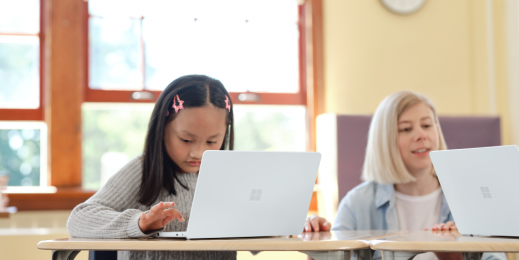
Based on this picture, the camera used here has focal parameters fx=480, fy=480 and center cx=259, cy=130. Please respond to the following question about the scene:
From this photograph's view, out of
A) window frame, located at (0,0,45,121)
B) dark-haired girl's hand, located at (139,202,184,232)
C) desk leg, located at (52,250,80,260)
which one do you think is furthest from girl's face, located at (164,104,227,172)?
window frame, located at (0,0,45,121)

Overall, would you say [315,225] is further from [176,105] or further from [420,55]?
[420,55]

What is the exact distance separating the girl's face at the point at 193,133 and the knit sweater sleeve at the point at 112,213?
0.13 metres

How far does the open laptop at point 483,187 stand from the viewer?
0.93 meters

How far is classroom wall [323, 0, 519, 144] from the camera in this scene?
97.3 inches

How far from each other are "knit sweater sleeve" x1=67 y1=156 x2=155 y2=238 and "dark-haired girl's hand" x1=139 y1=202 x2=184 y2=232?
16mm

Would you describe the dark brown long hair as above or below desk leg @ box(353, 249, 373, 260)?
above

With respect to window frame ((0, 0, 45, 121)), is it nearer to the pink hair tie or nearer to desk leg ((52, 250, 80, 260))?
the pink hair tie

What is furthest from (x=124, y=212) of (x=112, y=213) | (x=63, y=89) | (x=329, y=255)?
(x=63, y=89)

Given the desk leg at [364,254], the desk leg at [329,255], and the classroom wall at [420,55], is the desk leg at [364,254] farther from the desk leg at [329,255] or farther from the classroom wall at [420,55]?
the classroom wall at [420,55]

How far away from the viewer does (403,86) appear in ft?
8.21

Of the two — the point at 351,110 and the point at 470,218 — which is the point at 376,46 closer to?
the point at 351,110

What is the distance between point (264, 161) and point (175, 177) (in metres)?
0.44

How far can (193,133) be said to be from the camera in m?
1.21

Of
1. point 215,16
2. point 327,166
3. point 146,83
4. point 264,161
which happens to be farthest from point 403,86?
point 264,161
